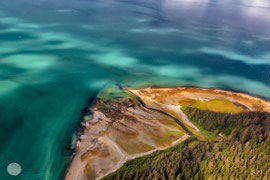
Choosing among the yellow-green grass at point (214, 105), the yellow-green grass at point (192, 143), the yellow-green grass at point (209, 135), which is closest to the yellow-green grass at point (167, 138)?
the yellow-green grass at point (192, 143)

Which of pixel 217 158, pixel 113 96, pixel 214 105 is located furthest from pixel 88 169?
pixel 214 105

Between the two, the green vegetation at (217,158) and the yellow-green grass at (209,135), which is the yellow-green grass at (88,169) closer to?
the green vegetation at (217,158)

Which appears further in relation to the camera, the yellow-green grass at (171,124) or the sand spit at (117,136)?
the yellow-green grass at (171,124)

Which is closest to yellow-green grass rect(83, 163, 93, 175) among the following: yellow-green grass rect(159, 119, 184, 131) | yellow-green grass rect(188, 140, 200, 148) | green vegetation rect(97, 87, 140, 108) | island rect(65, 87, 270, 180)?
island rect(65, 87, 270, 180)

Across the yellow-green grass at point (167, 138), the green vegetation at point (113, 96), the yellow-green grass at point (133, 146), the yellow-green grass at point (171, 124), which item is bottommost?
the yellow-green grass at point (133, 146)

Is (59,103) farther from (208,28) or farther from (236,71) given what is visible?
(208,28)

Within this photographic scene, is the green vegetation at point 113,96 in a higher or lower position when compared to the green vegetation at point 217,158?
higher

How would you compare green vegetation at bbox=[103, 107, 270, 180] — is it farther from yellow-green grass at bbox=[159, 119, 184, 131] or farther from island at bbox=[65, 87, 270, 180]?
yellow-green grass at bbox=[159, 119, 184, 131]

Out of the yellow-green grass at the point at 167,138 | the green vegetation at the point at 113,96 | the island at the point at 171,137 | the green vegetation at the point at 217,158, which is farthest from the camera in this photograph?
the green vegetation at the point at 113,96

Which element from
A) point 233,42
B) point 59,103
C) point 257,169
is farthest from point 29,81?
point 233,42
